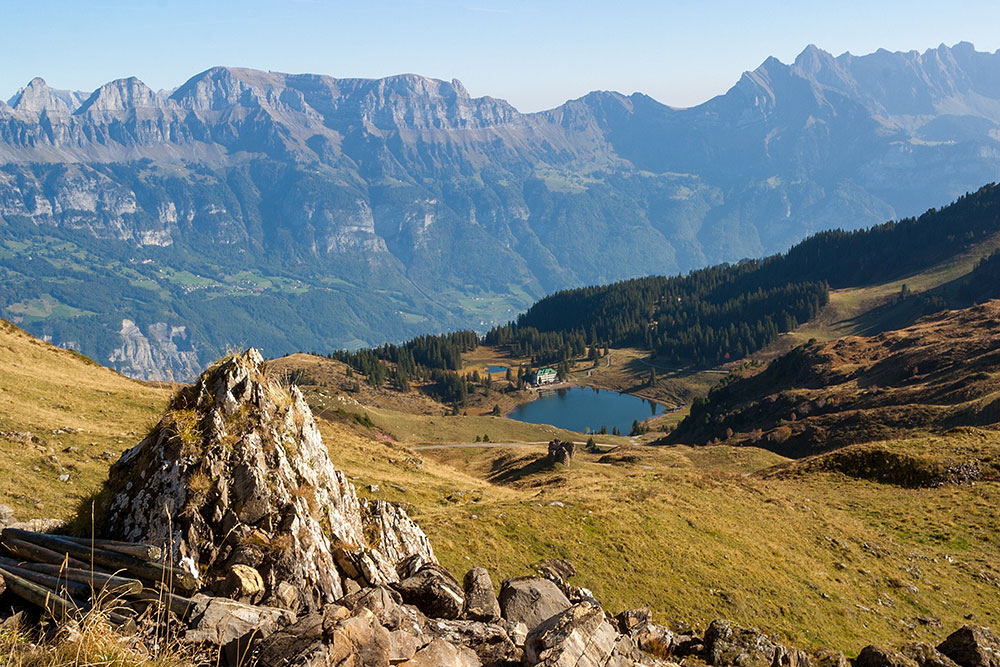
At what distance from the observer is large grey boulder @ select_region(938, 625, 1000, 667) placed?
2025cm

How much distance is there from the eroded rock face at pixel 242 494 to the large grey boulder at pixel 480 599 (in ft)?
6.66

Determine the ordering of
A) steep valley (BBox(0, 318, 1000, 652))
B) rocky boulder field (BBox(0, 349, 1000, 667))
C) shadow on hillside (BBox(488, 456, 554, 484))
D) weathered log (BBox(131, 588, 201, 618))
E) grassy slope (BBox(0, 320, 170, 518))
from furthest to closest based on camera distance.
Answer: shadow on hillside (BBox(488, 456, 554, 484)) < steep valley (BBox(0, 318, 1000, 652)) < grassy slope (BBox(0, 320, 170, 518)) < weathered log (BBox(131, 588, 201, 618)) < rocky boulder field (BBox(0, 349, 1000, 667))

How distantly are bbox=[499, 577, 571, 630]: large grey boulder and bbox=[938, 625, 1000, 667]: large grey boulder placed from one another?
1344cm

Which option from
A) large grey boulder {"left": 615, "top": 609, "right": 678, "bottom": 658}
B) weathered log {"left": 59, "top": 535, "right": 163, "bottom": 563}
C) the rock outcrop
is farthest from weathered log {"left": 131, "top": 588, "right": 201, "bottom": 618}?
the rock outcrop

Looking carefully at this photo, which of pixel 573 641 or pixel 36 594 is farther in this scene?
pixel 573 641

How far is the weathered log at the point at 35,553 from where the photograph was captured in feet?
43.4

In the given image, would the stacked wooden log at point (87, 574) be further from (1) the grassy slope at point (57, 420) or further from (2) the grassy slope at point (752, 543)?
(2) the grassy slope at point (752, 543)

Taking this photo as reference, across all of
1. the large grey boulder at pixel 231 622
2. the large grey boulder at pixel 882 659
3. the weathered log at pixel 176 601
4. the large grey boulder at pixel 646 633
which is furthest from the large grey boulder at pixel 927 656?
the weathered log at pixel 176 601

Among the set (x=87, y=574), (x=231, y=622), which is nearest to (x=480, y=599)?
(x=231, y=622)

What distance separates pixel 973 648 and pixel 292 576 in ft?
67.6

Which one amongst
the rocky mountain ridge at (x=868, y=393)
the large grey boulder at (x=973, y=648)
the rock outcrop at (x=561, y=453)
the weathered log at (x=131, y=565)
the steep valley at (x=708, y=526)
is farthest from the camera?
the rocky mountain ridge at (x=868, y=393)

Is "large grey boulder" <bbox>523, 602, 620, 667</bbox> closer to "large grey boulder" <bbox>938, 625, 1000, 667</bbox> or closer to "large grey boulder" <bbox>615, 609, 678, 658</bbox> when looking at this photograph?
"large grey boulder" <bbox>615, 609, 678, 658</bbox>

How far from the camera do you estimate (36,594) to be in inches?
467

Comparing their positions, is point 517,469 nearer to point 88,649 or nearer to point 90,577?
point 90,577
